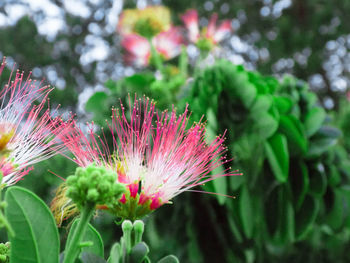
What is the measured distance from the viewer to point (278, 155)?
1.17 m

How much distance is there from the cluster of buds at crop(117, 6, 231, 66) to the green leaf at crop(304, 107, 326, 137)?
63cm

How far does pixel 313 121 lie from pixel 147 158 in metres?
0.84

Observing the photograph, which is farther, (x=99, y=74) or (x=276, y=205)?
(x=99, y=74)

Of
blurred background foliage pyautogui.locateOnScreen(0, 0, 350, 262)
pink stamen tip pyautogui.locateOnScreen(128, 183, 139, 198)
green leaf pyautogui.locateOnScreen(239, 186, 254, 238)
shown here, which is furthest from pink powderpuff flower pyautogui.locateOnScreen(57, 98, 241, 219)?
green leaf pyautogui.locateOnScreen(239, 186, 254, 238)

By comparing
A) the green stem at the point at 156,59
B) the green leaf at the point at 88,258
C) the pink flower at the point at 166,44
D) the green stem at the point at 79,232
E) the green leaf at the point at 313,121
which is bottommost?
the green leaf at the point at 88,258

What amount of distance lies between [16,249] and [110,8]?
4149mm

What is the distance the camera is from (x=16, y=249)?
1.49ft

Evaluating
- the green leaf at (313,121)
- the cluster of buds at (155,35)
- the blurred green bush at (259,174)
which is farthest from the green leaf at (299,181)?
the cluster of buds at (155,35)

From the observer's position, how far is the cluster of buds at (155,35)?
1823 mm

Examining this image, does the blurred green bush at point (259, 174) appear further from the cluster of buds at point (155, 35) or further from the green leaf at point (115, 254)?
the green leaf at point (115, 254)

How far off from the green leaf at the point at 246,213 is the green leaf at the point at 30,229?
0.74 meters

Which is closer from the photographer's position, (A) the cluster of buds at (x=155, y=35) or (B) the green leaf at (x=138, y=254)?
(B) the green leaf at (x=138, y=254)

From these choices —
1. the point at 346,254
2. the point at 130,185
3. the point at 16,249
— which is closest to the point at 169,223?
the point at 130,185

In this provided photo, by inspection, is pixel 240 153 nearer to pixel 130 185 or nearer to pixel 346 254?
pixel 130 185
